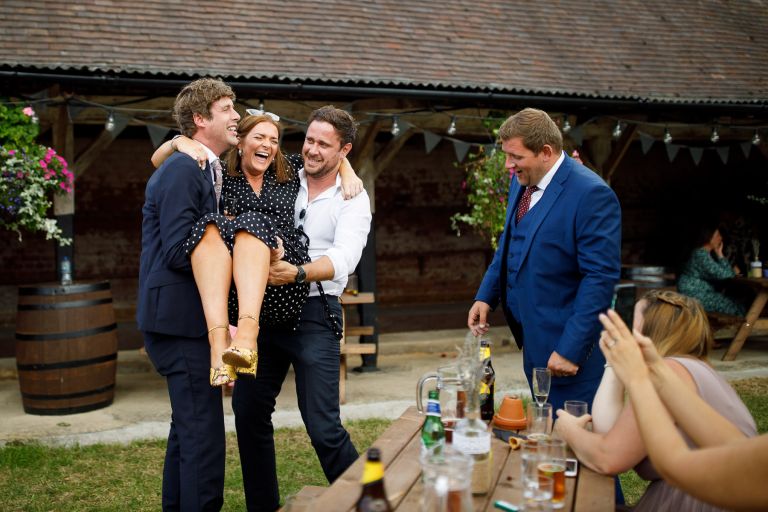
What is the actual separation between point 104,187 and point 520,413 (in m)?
8.36

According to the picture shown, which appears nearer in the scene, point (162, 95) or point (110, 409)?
point (110, 409)

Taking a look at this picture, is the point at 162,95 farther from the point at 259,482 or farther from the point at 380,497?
the point at 380,497

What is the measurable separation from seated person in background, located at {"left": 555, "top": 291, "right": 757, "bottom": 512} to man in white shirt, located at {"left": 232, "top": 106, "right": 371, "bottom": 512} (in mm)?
1152

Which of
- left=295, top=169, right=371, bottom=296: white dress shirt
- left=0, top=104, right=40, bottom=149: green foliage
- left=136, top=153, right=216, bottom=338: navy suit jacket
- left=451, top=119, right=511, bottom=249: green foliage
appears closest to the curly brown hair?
left=136, top=153, right=216, bottom=338: navy suit jacket

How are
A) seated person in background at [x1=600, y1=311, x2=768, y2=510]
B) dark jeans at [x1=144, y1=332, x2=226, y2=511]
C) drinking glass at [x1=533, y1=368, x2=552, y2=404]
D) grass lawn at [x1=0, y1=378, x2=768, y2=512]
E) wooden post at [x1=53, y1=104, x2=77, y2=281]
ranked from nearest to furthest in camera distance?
seated person in background at [x1=600, y1=311, x2=768, y2=510] < drinking glass at [x1=533, y1=368, x2=552, y2=404] < dark jeans at [x1=144, y1=332, x2=226, y2=511] < grass lawn at [x1=0, y1=378, x2=768, y2=512] < wooden post at [x1=53, y1=104, x2=77, y2=281]

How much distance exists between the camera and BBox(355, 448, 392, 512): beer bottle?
1875 millimetres

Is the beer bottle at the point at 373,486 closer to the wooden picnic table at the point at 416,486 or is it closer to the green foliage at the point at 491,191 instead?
the wooden picnic table at the point at 416,486

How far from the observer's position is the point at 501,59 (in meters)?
8.65

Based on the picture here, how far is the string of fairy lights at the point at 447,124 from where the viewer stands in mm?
6777

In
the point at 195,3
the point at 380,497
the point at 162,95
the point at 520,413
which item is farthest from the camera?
the point at 195,3

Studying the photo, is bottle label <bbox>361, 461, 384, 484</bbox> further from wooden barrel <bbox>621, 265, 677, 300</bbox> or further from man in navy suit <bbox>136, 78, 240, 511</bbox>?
wooden barrel <bbox>621, 265, 677, 300</bbox>

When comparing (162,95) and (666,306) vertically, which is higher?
(162,95)

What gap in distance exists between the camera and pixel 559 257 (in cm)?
341

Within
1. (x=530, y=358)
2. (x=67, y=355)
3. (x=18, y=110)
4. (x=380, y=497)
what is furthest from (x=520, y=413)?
(x=18, y=110)
